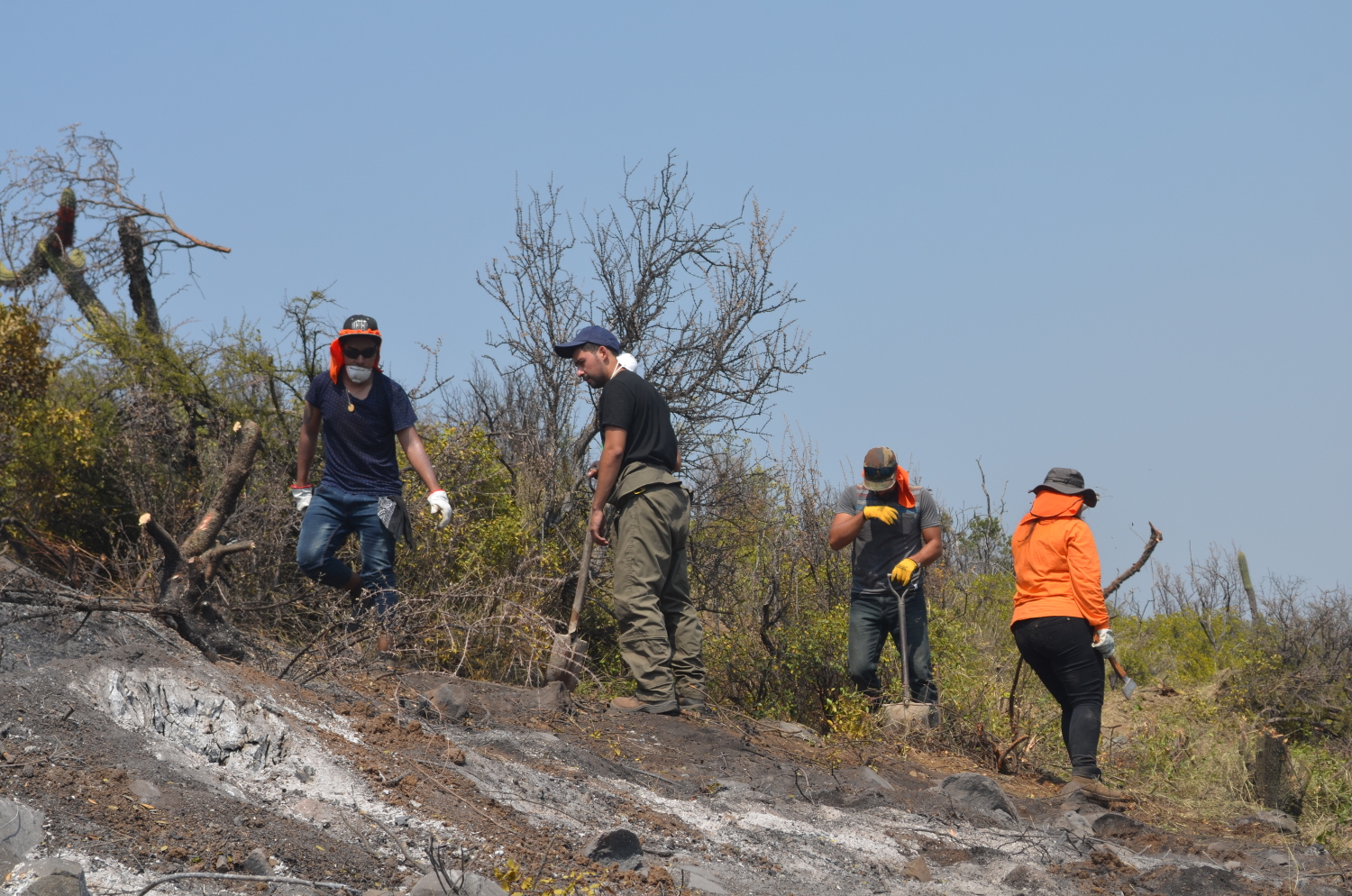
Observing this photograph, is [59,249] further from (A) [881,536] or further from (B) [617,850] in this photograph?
(B) [617,850]

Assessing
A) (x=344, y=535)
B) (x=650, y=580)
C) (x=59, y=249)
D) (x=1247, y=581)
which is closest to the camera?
(x=344, y=535)

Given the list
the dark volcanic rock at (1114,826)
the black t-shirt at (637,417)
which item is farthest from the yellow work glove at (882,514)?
the dark volcanic rock at (1114,826)

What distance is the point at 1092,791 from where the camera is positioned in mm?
5590

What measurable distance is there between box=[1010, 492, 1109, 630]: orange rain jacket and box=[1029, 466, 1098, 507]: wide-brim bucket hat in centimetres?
3

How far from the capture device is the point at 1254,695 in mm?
8914

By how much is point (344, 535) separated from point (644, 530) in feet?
5.03

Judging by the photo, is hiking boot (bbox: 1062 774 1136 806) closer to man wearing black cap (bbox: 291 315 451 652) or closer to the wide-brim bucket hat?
the wide-brim bucket hat

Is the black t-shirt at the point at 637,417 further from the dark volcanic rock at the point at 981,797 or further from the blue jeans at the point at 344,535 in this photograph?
the dark volcanic rock at the point at 981,797

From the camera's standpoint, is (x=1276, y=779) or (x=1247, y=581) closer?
(x=1276, y=779)

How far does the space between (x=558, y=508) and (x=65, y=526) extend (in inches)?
135

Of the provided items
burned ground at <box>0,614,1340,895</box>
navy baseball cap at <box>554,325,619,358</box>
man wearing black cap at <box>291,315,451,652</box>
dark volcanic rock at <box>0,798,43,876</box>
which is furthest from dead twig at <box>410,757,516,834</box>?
navy baseball cap at <box>554,325,619,358</box>

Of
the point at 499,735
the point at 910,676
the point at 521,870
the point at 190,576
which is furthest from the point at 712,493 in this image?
the point at 521,870

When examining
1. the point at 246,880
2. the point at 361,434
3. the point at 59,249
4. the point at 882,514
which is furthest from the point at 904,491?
the point at 59,249

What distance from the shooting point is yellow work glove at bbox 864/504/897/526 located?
674 centimetres
